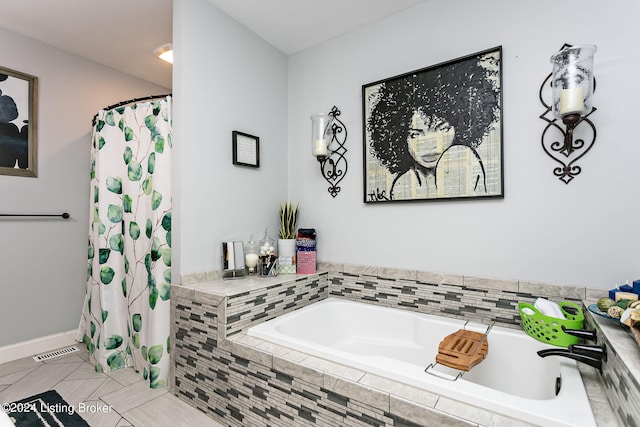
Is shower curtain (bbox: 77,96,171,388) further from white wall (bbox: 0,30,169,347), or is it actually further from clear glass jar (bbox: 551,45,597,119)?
clear glass jar (bbox: 551,45,597,119)

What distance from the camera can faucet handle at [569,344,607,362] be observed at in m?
1.09

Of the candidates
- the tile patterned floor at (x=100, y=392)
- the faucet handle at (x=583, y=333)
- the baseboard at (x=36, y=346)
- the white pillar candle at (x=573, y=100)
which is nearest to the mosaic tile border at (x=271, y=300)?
the tile patterned floor at (x=100, y=392)

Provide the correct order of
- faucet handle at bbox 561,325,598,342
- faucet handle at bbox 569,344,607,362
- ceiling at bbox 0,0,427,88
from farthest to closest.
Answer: ceiling at bbox 0,0,427,88 → faucet handle at bbox 561,325,598,342 → faucet handle at bbox 569,344,607,362

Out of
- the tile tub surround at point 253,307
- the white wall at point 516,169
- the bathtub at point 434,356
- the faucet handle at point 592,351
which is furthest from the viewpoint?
the tile tub surround at point 253,307

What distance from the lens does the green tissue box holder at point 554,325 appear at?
1333mm

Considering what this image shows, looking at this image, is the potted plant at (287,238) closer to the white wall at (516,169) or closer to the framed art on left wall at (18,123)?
the white wall at (516,169)

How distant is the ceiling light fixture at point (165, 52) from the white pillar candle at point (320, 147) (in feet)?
4.68

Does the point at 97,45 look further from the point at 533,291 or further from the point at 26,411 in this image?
the point at 533,291

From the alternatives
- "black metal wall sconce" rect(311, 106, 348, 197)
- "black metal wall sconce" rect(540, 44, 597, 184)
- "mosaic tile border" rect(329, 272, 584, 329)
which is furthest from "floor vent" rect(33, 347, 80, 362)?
"black metal wall sconce" rect(540, 44, 597, 184)

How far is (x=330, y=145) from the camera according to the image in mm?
2365

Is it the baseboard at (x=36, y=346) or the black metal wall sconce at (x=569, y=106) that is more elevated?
the black metal wall sconce at (x=569, y=106)

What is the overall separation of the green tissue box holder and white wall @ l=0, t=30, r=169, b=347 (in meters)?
3.25

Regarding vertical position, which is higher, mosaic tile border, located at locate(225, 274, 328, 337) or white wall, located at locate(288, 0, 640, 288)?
white wall, located at locate(288, 0, 640, 288)

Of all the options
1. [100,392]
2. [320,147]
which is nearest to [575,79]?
[320,147]
